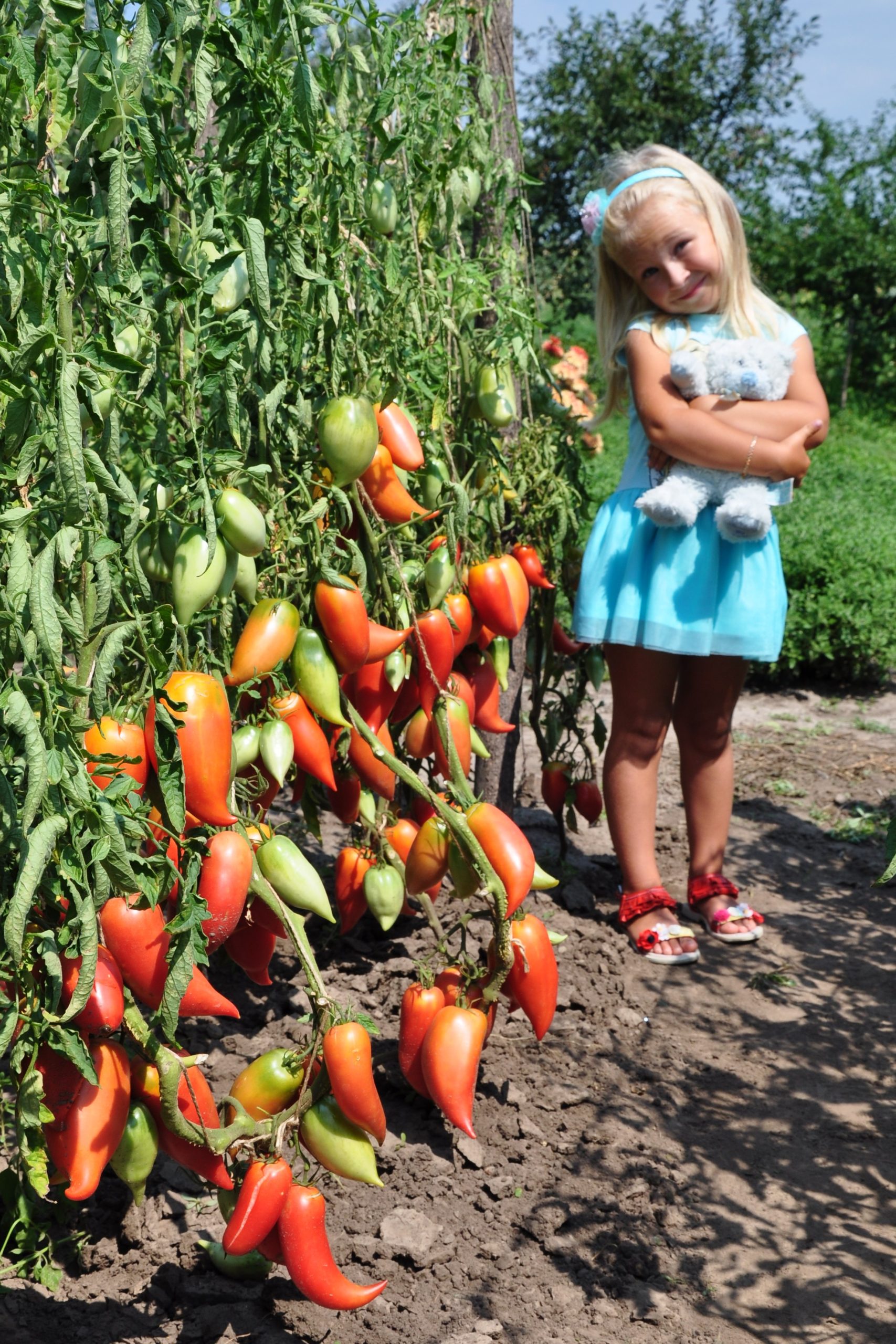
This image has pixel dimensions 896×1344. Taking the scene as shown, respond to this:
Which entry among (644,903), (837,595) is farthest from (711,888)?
(837,595)

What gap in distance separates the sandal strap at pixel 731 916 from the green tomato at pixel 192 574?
5.43 feet

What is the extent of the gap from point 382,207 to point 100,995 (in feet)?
3.50

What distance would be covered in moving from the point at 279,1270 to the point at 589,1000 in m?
0.86

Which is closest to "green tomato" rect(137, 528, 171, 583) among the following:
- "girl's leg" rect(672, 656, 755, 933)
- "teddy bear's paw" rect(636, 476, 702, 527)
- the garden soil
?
the garden soil

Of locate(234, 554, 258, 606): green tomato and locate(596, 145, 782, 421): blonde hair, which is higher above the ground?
locate(596, 145, 782, 421): blonde hair

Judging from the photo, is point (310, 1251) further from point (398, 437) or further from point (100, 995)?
point (398, 437)

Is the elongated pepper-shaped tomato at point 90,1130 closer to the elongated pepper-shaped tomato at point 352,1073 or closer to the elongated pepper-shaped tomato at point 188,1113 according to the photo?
the elongated pepper-shaped tomato at point 188,1113

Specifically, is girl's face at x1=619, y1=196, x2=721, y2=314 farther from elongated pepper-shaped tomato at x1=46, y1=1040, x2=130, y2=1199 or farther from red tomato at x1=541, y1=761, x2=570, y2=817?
elongated pepper-shaped tomato at x1=46, y1=1040, x2=130, y2=1199

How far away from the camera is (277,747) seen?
4.57ft

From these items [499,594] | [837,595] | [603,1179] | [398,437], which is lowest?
[603,1179]

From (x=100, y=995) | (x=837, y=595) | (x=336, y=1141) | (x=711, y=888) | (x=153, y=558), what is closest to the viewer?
(x=100, y=995)

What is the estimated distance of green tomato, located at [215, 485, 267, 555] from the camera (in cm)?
120

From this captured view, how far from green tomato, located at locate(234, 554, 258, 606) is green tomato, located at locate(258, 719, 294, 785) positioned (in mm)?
146

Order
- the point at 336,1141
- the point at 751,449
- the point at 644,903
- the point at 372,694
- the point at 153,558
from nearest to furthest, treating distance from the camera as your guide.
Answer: the point at 153,558 < the point at 336,1141 < the point at 372,694 < the point at 751,449 < the point at 644,903
